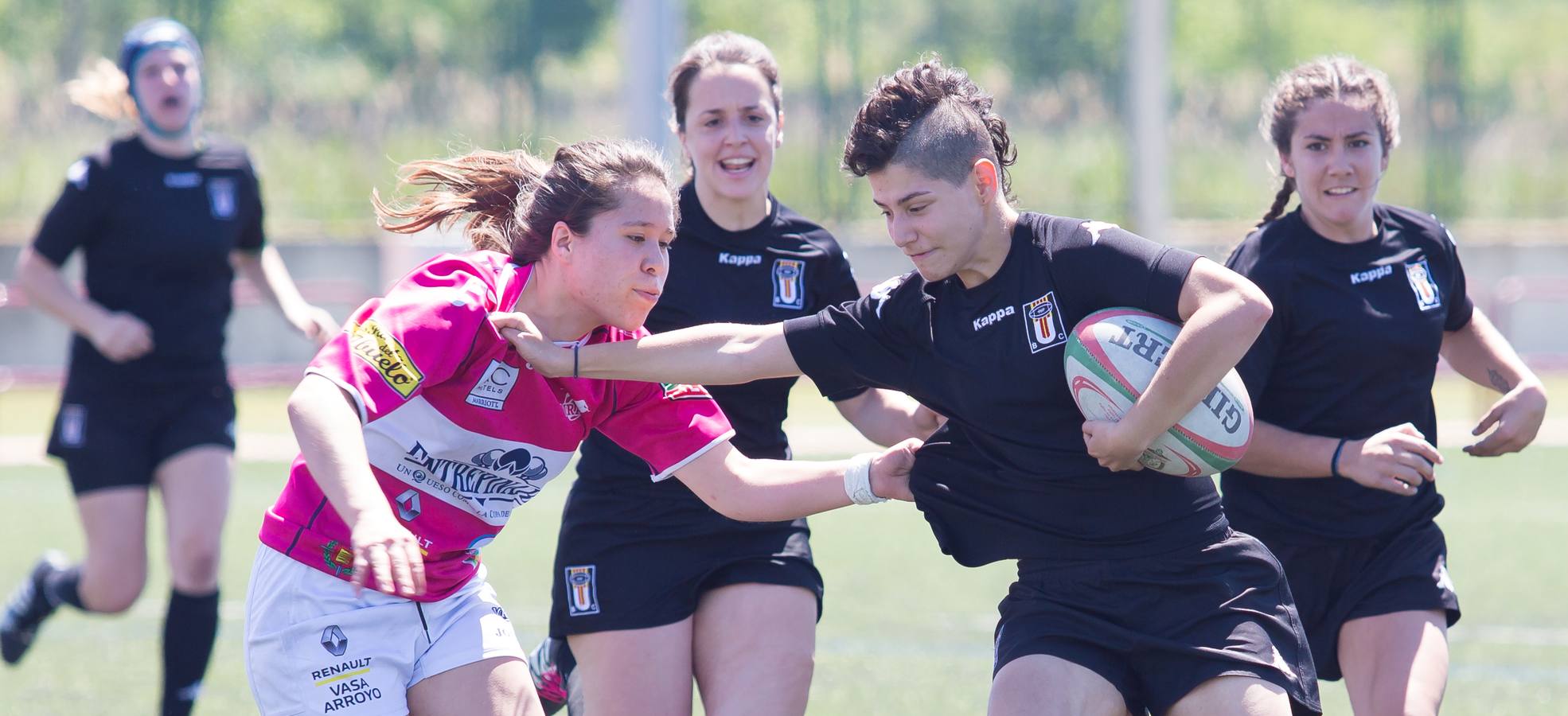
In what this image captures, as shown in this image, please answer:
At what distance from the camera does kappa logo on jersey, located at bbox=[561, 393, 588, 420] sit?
3.68 m

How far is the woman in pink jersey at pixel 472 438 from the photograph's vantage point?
3.34m

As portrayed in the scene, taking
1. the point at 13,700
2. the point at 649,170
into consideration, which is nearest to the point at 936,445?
the point at 649,170

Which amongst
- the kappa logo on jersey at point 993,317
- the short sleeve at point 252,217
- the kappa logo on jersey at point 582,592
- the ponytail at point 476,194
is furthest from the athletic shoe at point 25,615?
the kappa logo on jersey at point 993,317

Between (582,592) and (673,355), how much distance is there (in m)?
0.87

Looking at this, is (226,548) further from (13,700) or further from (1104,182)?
(1104,182)

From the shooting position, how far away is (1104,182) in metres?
21.2

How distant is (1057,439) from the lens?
3.40 m

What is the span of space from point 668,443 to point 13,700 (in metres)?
3.49

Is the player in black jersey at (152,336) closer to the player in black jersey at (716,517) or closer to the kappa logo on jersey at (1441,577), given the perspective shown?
the player in black jersey at (716,517)

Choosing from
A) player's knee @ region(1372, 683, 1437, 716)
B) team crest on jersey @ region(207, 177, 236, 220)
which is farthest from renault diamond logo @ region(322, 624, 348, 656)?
team crest on jersey @ region(207, 177, 236, 220)

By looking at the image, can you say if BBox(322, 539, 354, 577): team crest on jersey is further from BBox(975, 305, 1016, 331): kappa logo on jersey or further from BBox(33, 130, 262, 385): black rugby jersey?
BBox(33, 130, 262, 385): black rugby jersey

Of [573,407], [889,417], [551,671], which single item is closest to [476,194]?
[573,407]

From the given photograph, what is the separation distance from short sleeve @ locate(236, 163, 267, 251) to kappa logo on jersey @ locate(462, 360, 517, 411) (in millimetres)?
3108

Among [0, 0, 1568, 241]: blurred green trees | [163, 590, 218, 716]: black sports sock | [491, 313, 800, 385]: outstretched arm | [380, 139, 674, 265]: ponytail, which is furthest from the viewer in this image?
[0, 0, 1568, 241]: blurred green trees
